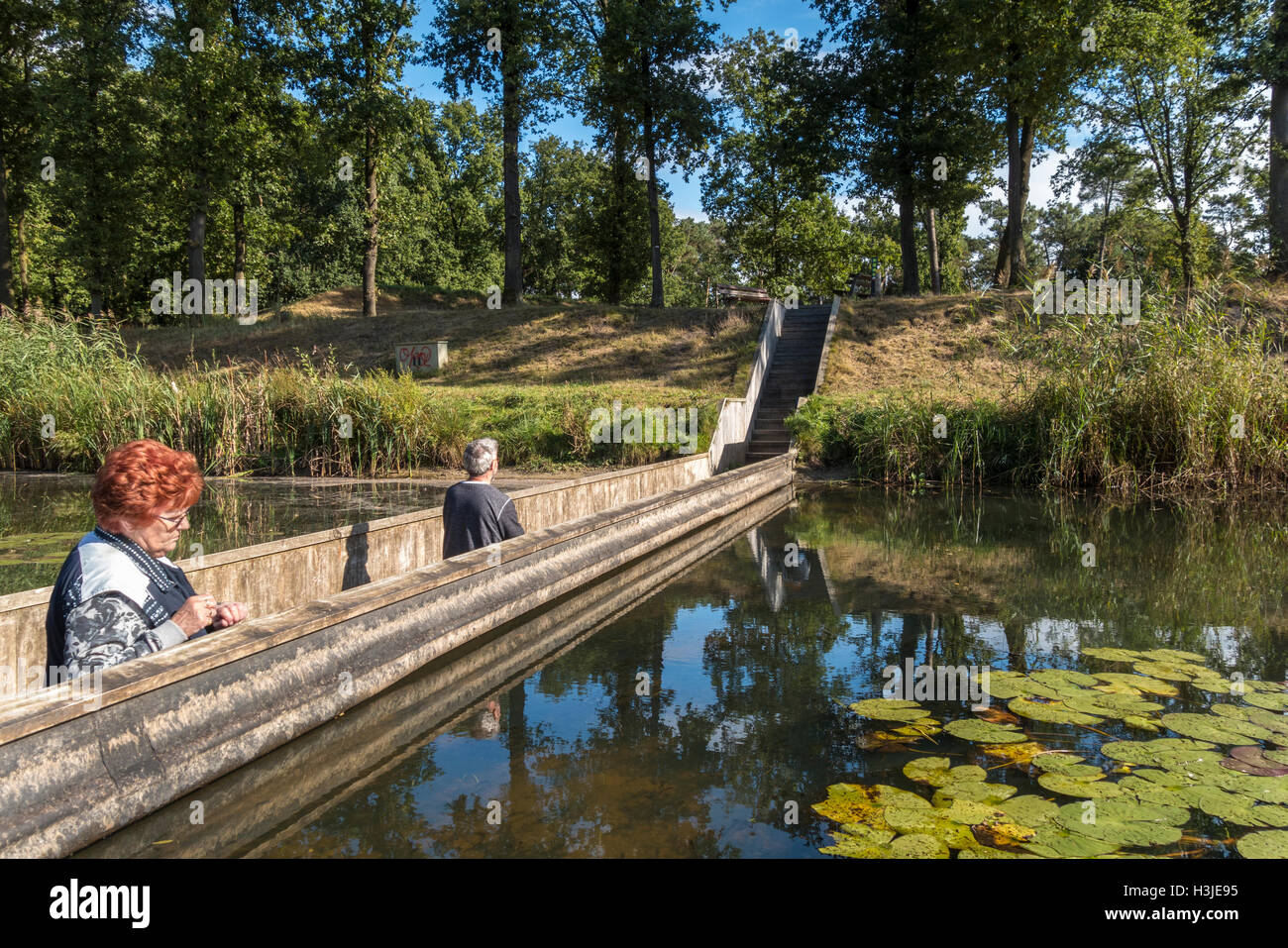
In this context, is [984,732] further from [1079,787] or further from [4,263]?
[4,263]

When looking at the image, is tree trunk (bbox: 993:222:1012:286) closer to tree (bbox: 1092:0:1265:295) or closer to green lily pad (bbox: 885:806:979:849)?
tree (bbox: 1092:0:1265:295)

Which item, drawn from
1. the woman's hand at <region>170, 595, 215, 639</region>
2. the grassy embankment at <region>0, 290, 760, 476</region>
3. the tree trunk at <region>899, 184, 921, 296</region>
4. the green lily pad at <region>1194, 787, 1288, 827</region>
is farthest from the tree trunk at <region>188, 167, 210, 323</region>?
the green lily pad at <region>1194, 787, 1288, 827</region>

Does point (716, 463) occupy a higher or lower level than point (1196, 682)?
higher

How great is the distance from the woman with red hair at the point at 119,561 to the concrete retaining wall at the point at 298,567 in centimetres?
91

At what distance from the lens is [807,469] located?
1661 cm

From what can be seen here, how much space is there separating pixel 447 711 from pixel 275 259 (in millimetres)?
45818

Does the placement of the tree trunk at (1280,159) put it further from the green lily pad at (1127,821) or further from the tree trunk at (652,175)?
the green lily pad at (1127,821)

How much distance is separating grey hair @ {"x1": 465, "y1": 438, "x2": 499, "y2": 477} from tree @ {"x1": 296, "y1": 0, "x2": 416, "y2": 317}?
22.9 metres

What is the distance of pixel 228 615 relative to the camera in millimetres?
3807

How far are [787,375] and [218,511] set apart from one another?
13.7m

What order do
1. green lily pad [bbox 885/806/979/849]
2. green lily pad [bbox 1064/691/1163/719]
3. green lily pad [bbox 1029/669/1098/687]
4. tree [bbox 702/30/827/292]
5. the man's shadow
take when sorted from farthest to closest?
tree [bbox 702/30/827/292], the man's shadow, green lily pad [bbox 1029/669/1098/687], green lily pad [bbox 1064/691/1163/719], green lily pad [bbox 885/806/979/849]

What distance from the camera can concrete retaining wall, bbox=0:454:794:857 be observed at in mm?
2846

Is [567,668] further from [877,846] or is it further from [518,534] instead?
[877,846]
